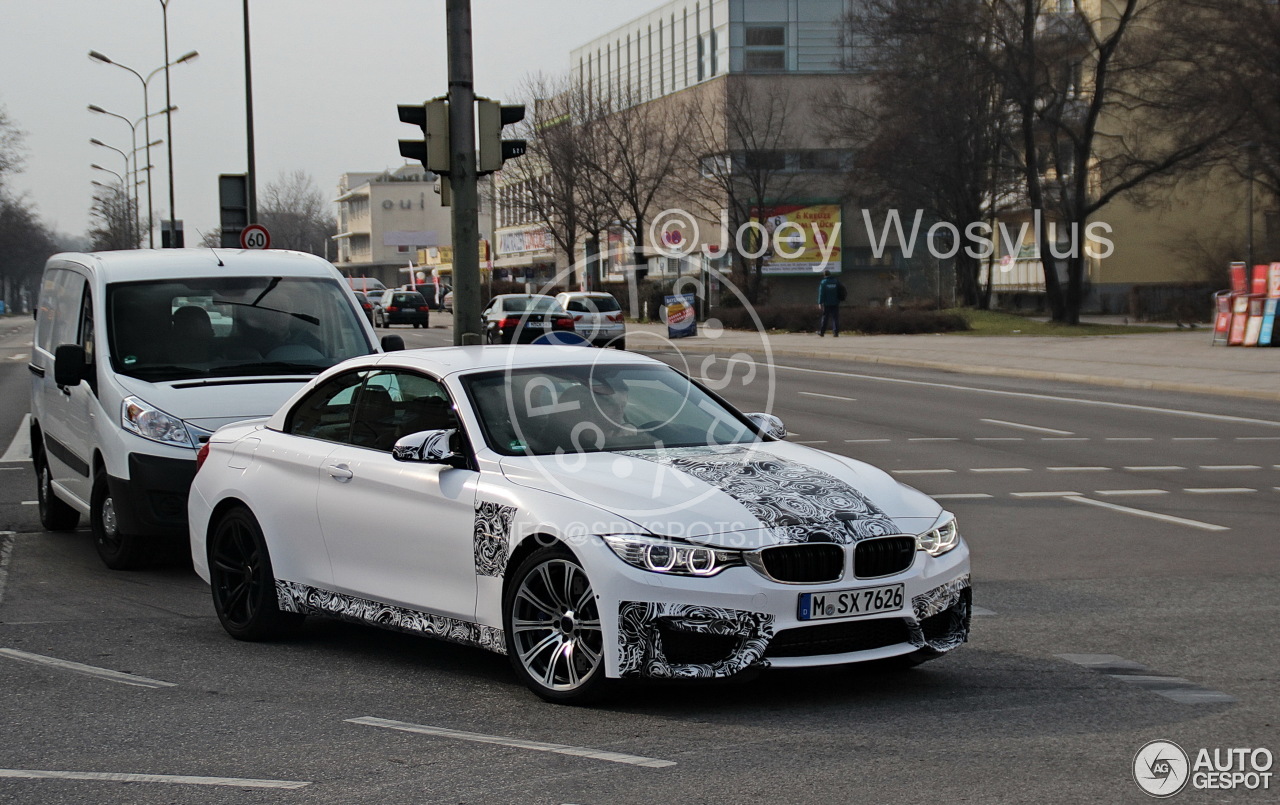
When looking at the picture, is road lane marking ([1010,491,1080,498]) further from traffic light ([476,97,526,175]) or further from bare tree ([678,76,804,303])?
bare tree ([678,76,804,303])

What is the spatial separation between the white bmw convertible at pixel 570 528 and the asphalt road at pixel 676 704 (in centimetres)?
26

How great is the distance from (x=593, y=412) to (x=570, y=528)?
44.1 inches

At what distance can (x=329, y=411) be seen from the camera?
7258 millimetres

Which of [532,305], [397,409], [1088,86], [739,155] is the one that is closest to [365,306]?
[532,305]

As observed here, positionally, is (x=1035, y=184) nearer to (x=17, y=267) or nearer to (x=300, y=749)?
(x=300, y=749)

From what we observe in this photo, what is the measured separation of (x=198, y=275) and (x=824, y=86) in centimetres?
6483

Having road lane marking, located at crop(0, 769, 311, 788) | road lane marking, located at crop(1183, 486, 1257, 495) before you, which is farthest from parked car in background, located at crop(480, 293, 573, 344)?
road lane marking, located at crop(0, 769, 311, 788)

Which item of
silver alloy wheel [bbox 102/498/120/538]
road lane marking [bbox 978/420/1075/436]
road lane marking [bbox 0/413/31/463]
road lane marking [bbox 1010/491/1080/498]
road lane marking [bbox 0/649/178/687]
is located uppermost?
silver alloy wheel [bbox 102/498/120/538]

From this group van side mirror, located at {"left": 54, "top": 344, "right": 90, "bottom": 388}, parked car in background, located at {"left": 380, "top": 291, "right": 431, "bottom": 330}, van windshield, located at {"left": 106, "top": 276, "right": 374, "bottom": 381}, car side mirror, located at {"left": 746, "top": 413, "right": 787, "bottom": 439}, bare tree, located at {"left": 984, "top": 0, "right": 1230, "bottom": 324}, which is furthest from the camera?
parked car in background, located at {"left": 380, "top": 291, "right": 431, "bottom": 330}

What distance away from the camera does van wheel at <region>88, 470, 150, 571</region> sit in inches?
358

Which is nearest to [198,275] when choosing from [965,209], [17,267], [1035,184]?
[1035,184]

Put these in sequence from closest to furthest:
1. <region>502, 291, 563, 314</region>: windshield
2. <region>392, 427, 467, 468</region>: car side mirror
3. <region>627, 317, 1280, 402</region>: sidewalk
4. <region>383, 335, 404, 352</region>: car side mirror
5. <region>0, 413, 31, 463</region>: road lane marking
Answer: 1. <region>392, 427, 467, 468</region>: car side mirror
2. <region>383, 335, 404, 352</region>: car side mirror
3. <region>0, 413, 31, 463</region>: road lane marking
4. <region>627, 317, 1280, 402</region>: sidewalk
5. <region>502, 291, 563, 314</region>: windshield

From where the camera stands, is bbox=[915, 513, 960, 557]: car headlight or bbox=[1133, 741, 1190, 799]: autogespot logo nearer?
bbox=[1133, 741, 1190, 799]: autogespot logo

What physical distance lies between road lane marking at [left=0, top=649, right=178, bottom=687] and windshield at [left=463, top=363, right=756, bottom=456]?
1856 millimetres
